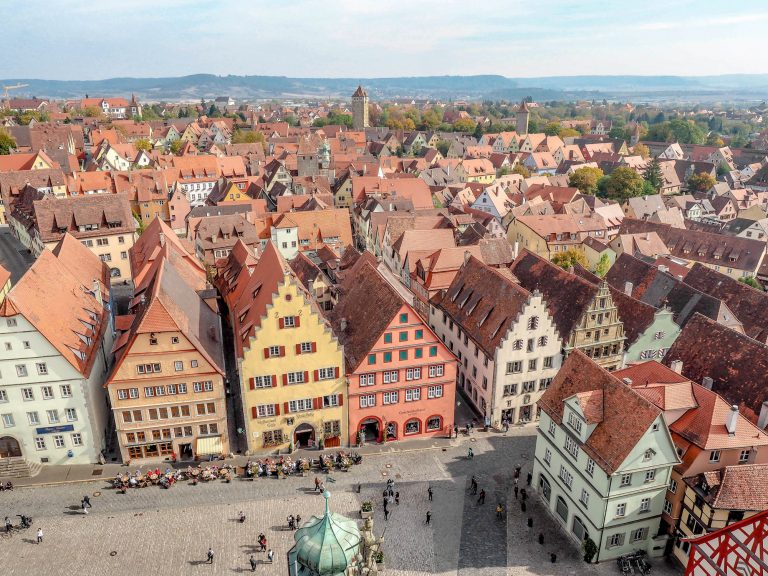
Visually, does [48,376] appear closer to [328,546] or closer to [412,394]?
[412,394]

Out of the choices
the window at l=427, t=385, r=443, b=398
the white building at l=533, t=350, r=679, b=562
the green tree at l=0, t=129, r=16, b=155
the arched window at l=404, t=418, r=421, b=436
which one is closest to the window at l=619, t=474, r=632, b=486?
the white building at l=533, t=350, r=679, b=562

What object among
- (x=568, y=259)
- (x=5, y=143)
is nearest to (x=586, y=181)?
(x=568, y=259)

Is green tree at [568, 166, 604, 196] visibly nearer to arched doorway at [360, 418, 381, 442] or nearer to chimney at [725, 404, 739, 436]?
arched doorway at [360, 418, 381, 442]

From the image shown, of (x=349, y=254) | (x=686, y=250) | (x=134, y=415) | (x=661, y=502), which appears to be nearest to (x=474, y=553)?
(x=661, y=502)

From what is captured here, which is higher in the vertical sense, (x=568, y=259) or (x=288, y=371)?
(x=288, y=371)

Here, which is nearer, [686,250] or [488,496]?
[488,496]

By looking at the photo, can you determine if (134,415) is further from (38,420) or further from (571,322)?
(571,322)

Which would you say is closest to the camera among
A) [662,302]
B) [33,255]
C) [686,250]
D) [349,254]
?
[662,302]
